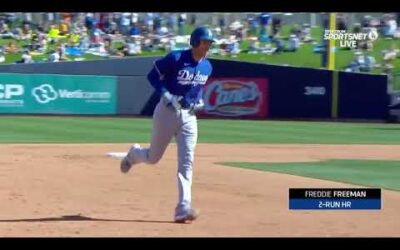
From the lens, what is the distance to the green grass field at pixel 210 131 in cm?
2084

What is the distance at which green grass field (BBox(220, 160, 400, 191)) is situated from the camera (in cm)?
1217

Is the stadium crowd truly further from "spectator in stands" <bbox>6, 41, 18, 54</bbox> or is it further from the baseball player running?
the baseball player running

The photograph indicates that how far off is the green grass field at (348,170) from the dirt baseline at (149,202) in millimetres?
505

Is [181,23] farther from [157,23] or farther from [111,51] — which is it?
[111,51]

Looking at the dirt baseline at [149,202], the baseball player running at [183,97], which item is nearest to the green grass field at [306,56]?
the dirt baseline at [149,202]

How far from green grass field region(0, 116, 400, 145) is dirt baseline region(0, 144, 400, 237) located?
5.47 meters

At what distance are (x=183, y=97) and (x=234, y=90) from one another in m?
23.1

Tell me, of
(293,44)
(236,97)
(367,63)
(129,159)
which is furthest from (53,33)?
(129,159)

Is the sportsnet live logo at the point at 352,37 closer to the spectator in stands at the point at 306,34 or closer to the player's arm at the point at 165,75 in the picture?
the spectator in stands at the point at 306,34

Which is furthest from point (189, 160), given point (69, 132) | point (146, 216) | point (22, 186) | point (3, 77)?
point (3, 77)

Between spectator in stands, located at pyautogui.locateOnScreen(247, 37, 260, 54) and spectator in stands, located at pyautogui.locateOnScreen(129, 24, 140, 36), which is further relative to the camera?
spectator in stands, located at pyautogui.locateOnScreen(247, 37, 260, 54)

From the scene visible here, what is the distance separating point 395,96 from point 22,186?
863 inches

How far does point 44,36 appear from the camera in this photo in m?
31.9

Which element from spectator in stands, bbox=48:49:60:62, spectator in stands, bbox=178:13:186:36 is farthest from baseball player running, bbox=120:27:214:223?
spectator in stands, bbox=178:13:186:36
